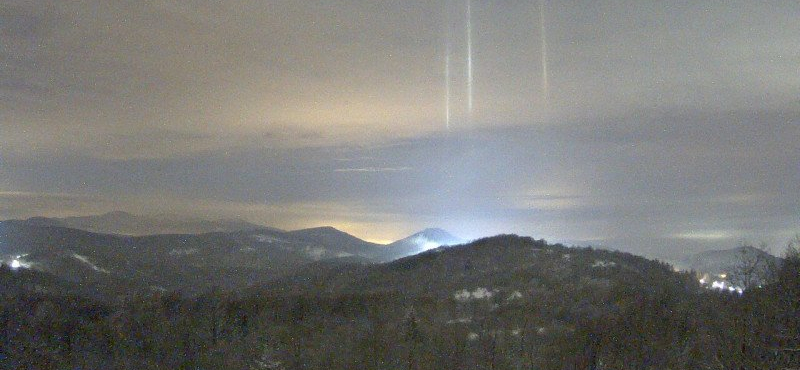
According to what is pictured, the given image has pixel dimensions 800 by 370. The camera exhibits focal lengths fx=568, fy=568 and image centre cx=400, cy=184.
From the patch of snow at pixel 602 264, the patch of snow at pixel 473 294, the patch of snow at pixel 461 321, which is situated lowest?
the patch of snow at pixel 461 321

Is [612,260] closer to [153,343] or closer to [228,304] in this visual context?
[228,304]

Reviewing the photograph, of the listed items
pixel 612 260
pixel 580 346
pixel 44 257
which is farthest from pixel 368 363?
pixel 44 257

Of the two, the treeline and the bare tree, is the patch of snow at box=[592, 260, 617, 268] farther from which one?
the bare tree

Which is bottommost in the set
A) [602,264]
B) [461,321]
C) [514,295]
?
[461,321]

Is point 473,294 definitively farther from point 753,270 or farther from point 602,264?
point 753,270

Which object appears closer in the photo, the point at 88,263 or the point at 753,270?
the point at 753,270

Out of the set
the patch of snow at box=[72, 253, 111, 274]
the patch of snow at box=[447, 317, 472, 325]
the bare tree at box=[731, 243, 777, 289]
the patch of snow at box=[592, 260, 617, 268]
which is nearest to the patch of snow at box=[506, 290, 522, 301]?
the patch of snow at box=[447, 317, 472, 325]

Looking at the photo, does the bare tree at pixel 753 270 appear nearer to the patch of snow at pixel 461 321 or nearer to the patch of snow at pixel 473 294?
the patch of snow at pixel 461 321

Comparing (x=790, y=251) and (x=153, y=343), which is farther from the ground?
(x=790, y=251)

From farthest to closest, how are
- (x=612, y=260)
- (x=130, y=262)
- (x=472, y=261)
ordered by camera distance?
(x=130, y=262) → (x=472, y=261) → (x=612, y=260)

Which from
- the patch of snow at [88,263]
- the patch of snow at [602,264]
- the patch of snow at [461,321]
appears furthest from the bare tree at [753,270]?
the patch of snow at [88,263]

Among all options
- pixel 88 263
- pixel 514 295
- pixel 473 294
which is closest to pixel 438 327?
pixel 514 295
